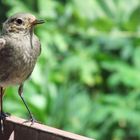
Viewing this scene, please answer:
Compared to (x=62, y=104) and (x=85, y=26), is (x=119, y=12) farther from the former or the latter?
(x=62, y=104)

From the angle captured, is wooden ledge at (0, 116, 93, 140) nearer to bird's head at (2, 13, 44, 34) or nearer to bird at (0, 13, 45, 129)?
bird at (0, 13, 45, 129)

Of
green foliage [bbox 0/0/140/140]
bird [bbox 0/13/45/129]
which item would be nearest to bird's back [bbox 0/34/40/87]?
bird [bbox 0/13/45/129]

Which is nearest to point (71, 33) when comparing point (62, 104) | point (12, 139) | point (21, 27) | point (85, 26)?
point (85, 26)

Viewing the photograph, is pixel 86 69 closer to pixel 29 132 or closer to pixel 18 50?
pixel 18 50

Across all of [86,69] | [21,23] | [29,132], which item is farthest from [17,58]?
[86,69]

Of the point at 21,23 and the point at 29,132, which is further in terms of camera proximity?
the point at 21,23
